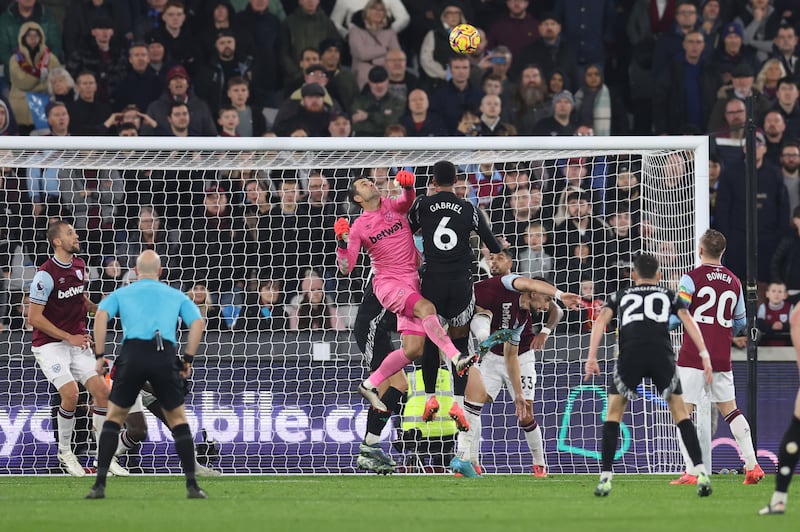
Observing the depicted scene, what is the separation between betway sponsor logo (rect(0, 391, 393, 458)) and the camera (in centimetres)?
1423

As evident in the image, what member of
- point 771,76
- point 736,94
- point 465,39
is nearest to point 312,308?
point 465,39

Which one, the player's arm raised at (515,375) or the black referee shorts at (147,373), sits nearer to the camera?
the black referee shorts at (147,373)

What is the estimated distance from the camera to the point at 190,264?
15.6 meters

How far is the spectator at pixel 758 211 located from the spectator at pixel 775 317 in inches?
34.3

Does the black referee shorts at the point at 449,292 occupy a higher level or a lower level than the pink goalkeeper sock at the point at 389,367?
higher

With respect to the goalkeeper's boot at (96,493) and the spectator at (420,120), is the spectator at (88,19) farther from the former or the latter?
the goalkeeper's boot at (96,493)

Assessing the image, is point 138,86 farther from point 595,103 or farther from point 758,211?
point 758,211

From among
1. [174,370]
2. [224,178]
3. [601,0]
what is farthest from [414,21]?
[174,370]

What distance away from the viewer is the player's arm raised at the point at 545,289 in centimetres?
1191

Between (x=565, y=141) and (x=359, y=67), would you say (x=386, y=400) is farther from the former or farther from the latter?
(x=359, y=67)

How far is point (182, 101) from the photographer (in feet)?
53.9

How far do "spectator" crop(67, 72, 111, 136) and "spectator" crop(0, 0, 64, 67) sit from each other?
124 cm

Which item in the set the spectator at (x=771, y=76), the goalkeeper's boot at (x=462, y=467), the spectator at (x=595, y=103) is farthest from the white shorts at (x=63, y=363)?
the spectator at (x=771, y=76)

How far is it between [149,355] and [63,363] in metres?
3.21
